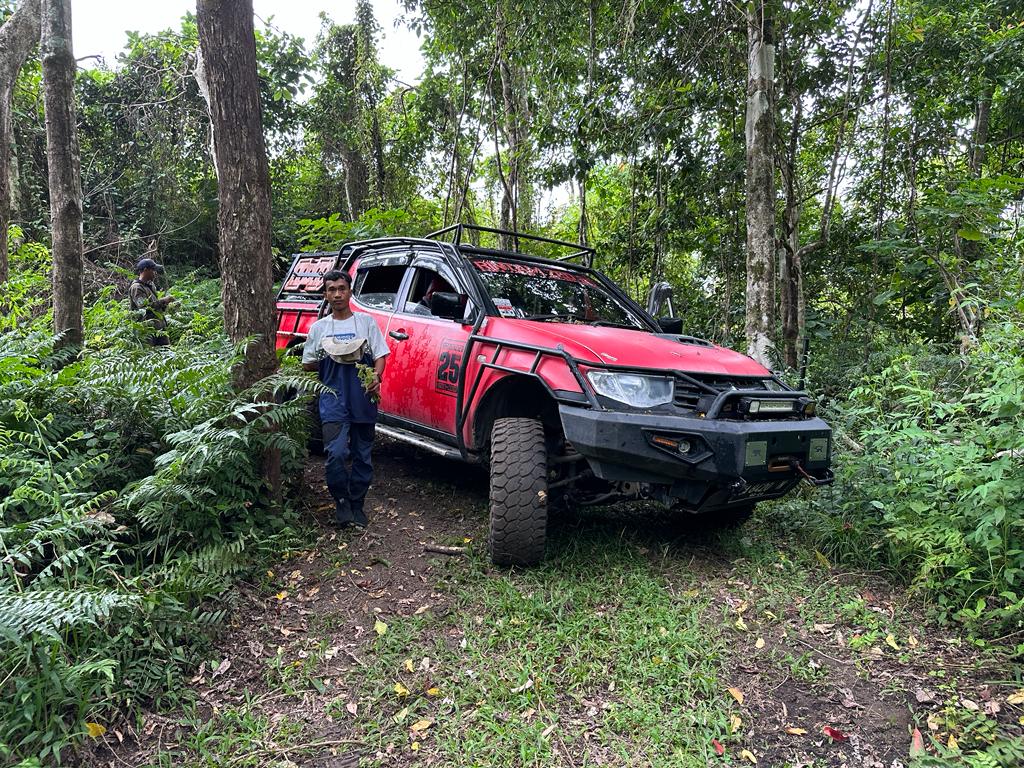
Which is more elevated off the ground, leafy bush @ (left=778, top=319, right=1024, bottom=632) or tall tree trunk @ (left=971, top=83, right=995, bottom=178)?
tall tree trunk @ (left=971, top=83, right=995, bottom=178)

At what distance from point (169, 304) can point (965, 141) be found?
11032 mm

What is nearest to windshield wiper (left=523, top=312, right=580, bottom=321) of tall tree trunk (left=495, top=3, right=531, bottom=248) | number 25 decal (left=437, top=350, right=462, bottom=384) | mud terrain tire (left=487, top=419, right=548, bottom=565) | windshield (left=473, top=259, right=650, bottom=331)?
windshield (left=473, top=259, right=650, bottom=331)

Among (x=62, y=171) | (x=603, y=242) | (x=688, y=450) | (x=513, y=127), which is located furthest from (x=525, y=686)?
(x=513, y=127)

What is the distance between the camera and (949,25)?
311 inches

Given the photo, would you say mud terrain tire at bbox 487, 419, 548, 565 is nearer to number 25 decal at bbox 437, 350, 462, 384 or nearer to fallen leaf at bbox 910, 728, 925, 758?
number 25 decal at bbox 437, 350, 462, 384

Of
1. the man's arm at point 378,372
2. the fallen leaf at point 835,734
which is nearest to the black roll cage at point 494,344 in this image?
the man's arm at point 378,372

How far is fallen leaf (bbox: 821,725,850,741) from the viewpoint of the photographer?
97.6 inches

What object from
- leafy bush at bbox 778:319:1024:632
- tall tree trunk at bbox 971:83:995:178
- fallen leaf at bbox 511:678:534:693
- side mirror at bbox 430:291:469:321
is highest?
tall tree trunk at bbox 971:83:995:178

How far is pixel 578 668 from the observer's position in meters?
2.85

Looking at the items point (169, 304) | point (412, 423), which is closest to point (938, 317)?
point (412, 423)

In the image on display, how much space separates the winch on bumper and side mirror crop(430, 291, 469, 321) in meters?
1.20

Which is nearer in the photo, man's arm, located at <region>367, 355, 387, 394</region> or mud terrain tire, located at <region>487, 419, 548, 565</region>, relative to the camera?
mud terrain tire, located at <region>487, 419, 548, 565</region>

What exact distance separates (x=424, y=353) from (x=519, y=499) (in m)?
1.59

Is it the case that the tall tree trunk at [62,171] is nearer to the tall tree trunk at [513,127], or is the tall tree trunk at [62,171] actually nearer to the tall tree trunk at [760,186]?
the tall tree trunk at [513,127]
